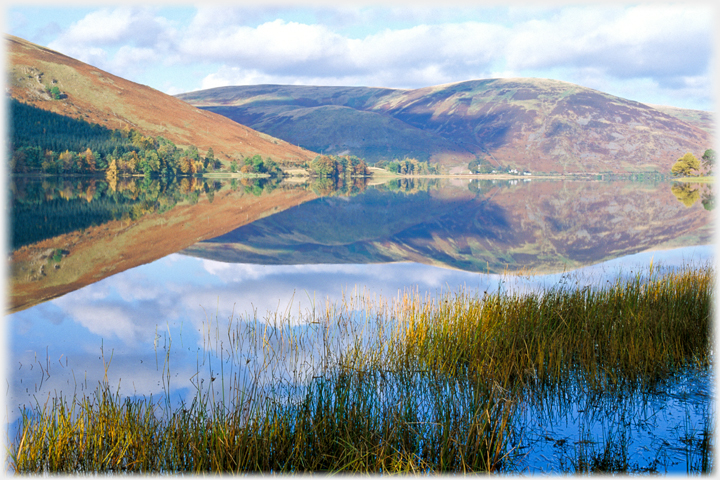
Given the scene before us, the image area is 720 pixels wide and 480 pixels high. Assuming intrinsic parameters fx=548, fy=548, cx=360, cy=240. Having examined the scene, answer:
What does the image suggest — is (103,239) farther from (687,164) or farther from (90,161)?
(687,164)

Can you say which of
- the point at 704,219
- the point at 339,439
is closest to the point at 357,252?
the point at 339,439

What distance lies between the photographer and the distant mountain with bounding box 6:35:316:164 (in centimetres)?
9638

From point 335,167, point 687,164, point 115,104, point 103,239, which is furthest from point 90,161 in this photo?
point 687,164

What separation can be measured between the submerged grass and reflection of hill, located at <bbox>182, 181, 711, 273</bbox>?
401cm

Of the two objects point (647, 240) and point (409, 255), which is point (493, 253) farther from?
point (647, 240)

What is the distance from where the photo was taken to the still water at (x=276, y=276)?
4.86 m

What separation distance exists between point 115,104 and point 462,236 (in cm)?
10288

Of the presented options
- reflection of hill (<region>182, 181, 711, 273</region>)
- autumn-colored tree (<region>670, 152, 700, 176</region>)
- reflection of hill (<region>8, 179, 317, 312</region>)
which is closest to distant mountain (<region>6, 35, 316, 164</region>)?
autumn-colored tree (<region>670, 152, 700, 176</region>)

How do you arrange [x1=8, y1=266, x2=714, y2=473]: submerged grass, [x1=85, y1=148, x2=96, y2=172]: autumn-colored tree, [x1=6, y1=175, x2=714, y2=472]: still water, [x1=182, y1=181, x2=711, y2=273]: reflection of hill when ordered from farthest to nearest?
[x1=85, y1=148, x2=96, y2=172]: autumn-colored tree, [x1=182, y1=181, x2=711, y2=273]: reflection of hill, [x1=6, y1=175, x2=714, y2=472]: still water, [x1=8, y1=266, x2=714, y2=473]: submerged grass

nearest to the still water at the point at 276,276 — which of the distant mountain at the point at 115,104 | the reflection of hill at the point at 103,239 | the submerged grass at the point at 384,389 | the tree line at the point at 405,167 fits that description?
the reflection of hill at the point at 103,239

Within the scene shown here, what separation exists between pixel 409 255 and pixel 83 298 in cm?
903

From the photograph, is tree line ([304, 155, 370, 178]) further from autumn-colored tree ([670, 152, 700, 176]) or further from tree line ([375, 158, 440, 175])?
autumn-colored tree ([670, 152, 700, 176])

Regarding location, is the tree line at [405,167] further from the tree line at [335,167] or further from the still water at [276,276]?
the still water at [276,276]

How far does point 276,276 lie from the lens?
12344mm
